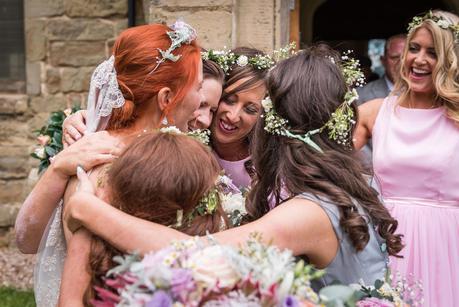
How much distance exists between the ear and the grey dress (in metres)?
0.67

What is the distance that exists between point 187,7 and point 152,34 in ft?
8.39

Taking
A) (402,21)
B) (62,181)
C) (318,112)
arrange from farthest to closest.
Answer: (402,21) → (62,181) → (318,112)

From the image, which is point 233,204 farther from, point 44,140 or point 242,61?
point 44,140

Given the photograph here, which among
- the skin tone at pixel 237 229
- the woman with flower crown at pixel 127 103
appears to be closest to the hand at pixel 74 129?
the woman with flower crown at pixel 127 103

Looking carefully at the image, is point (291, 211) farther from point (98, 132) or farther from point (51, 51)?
point (51, 51)

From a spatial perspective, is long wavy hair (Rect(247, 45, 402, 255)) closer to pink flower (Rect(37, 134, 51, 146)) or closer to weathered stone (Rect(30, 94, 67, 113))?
pink flower (Rect(37, 134, 51, 146))

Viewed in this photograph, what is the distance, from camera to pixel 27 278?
6.75m

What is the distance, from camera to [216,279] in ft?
6.02

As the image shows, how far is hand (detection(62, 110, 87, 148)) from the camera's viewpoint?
3.06 metres

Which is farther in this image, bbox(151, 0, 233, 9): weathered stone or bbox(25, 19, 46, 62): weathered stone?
bbox(25, 19, 46, 62): weathered stone

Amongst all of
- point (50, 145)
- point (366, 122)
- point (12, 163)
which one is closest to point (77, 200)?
point (50, 145)

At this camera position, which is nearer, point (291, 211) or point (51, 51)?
point (291, 211)

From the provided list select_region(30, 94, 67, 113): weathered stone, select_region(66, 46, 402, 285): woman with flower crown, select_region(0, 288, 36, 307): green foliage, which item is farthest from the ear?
select_region(30, 94, 67, 113): weathered stone

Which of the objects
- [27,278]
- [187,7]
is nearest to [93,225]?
[187,7]
